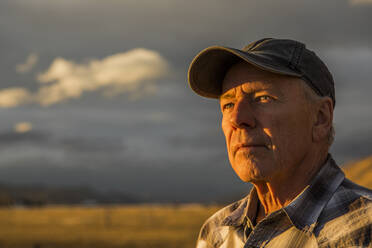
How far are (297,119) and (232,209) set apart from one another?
0.82 metres

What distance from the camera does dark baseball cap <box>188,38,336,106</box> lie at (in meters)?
2.36

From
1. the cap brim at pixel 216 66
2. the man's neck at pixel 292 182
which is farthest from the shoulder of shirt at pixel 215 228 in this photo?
the cap brim at pixel 216 66

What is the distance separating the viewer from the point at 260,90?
2.43 meters

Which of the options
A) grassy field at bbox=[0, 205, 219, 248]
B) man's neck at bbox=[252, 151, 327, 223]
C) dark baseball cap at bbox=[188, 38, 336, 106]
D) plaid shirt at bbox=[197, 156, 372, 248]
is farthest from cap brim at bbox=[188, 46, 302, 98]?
grassy field at bbox=[0, 205, 219, 248]

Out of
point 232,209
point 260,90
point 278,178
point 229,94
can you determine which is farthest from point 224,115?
point 232,209

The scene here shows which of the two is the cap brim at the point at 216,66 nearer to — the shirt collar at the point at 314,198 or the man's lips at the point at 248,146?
the man's lips at the point at 248,146

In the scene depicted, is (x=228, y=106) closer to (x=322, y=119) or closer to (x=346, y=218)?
(x=322, y=119)

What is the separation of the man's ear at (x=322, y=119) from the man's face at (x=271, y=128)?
0.16ft

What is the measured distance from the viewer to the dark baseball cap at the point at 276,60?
7.73 ft

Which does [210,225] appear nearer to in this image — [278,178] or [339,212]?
[278,178]

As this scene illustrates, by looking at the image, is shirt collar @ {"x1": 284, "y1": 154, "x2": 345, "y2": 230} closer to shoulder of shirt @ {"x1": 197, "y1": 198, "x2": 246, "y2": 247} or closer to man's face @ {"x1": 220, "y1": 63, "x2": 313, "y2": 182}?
man's face @ {"x1": 220, "y1": 63, "x2": 313, "y2": 182}

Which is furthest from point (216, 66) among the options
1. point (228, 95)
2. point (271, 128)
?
point (271, 128)

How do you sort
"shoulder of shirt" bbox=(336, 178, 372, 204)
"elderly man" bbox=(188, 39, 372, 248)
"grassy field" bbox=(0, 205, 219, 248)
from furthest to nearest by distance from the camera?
"grassy field" bbox=(0, 205, 219, 248), "elderly man" bbox=(188, 39, 372, 248), "shoulder of shirt" bbox=(336, 178, 372, 204)

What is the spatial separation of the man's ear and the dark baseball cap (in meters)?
0.05
